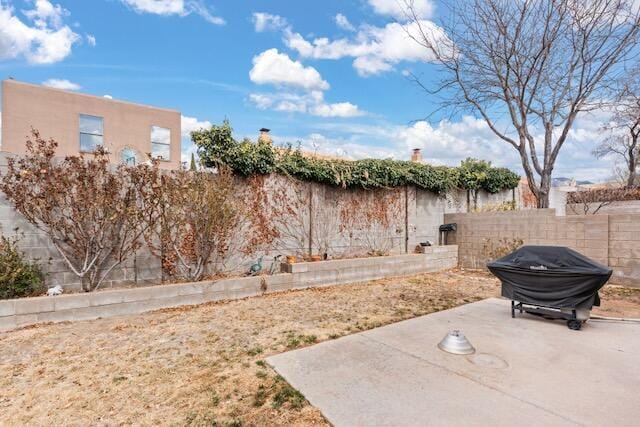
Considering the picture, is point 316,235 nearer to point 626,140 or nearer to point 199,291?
point 199,291

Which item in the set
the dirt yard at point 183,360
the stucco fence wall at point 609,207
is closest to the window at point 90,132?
the dirt yard at point 183,360

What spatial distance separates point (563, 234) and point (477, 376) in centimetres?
646

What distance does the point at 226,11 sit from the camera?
778 cm

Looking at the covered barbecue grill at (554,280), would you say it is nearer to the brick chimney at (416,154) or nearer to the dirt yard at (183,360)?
the dirt yard at (183,360)

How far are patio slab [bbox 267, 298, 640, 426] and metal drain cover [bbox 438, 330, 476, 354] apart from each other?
94 millimetres

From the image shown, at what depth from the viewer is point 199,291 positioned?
5.71 metres

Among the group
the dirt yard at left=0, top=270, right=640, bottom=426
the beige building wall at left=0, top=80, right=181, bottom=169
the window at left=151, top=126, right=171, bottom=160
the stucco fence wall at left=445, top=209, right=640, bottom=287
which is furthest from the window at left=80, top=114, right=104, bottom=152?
the stucco fence wall at left=445, top=209, right=640, bottom=287

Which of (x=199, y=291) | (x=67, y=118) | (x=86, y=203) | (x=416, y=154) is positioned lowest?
(x=199, y=291)

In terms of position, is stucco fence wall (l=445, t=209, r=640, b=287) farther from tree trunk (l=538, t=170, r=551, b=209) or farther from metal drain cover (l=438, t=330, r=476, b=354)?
metal drain cover (l=438, t=330, r=476, b=354)

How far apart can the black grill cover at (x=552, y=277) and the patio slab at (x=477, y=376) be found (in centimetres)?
39

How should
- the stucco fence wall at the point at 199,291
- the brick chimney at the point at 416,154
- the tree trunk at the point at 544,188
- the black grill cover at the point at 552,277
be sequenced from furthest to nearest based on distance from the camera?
the brick chimney at the point at 416,154 → the tree trunk at the point at 544,188 → the stucco fence wall at the point at 199,291 → the black grill cover at the point at 552,277

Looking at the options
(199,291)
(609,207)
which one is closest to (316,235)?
(199,291)

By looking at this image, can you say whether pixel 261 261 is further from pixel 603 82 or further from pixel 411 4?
pixel 603 82

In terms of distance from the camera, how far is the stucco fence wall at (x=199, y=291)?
4.46 meters
